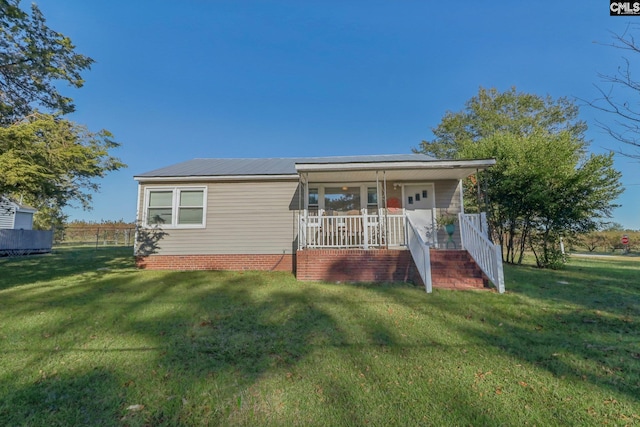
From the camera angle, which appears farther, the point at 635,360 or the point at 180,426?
the point at 635,360

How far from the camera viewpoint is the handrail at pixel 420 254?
240 inches

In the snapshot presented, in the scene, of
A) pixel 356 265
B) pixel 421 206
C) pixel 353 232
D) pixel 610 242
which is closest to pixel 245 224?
pixel 353 232

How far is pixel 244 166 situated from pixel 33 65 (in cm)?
751

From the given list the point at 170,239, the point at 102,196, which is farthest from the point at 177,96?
the point at 170,239

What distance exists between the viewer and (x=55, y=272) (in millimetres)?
8789

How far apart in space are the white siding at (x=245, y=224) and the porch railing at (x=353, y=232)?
1277mm

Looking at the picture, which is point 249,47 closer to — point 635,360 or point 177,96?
point 177,96

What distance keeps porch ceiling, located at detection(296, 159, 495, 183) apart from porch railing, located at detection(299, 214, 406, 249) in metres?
1.36

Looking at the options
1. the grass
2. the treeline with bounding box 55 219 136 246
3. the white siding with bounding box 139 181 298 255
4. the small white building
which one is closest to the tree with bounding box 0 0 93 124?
the white siding with bounding box 139 181 298 255

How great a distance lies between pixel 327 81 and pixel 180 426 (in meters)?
21.1

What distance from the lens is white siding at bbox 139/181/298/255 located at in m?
9.27

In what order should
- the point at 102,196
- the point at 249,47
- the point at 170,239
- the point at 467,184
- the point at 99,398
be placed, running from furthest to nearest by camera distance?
the point at 102,196
the point at 249,47
the point at 467,184
the point at 170,239
the point at 99,398

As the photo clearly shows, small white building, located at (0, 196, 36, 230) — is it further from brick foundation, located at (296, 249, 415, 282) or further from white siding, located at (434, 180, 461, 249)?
white siding, located at (434, 180, 461, 249)

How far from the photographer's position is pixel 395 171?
27.8 feet
